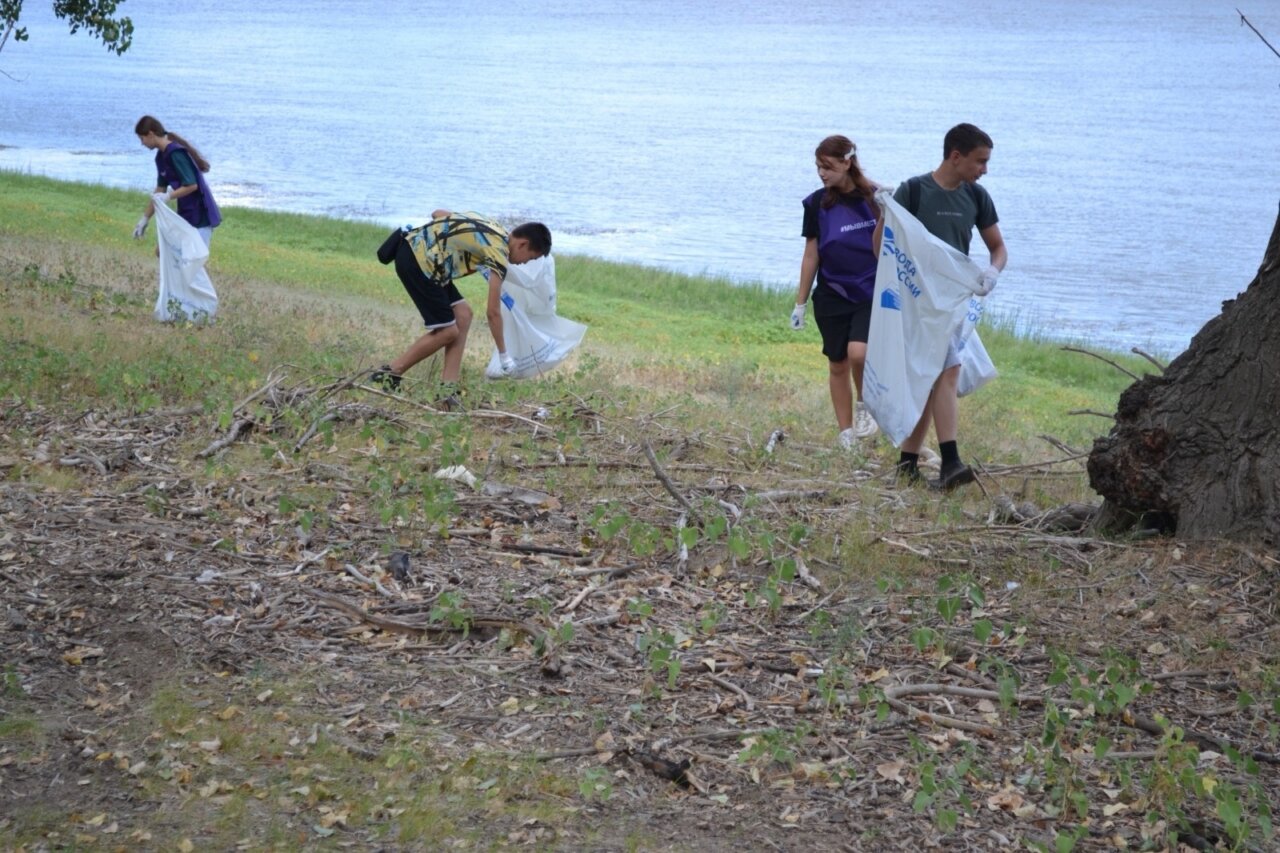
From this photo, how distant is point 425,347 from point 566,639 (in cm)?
422

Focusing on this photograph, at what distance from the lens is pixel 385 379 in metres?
8.13

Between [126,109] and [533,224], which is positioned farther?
[126,109]

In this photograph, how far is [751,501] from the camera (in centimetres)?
617

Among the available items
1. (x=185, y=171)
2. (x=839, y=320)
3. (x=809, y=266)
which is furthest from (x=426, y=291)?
(x=185, y=171)

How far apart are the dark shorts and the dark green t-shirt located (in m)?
2.89

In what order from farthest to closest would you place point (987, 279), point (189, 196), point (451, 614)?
1. point (189, 196)
2. point (987, 279)
3. point (451, 614)

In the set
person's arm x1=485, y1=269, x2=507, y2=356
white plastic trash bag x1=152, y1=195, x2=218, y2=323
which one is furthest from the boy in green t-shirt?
white plastic trash bag x1=152, y1=195, x2=218, y2=323

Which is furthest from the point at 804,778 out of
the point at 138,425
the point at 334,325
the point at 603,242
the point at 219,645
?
the point at 603,242

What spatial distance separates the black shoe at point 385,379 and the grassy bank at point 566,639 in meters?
0.27

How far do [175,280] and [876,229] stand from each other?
6.38 metres

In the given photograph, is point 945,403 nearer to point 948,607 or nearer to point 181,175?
point 948,607

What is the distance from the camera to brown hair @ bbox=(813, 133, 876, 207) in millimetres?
7258

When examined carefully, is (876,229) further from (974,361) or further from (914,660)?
(914,660)

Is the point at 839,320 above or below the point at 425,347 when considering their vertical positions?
above
